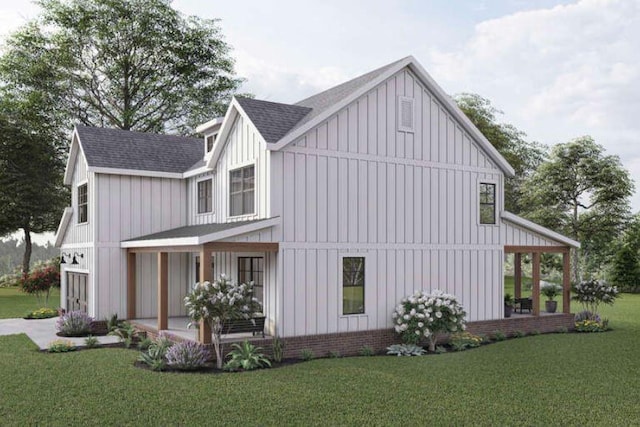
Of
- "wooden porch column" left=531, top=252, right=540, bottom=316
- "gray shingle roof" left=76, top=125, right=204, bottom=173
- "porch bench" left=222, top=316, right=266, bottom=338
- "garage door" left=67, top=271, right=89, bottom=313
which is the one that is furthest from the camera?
"garage door" left=67, top=271, right=89, bottom=313

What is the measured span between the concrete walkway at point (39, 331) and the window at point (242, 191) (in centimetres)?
499

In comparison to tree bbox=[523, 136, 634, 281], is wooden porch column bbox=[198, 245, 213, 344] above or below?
below

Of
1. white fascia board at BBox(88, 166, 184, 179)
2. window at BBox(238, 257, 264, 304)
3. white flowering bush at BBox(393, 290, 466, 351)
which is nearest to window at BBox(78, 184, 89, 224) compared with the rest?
white fascia board at BBox(88, 166, 184, 179)

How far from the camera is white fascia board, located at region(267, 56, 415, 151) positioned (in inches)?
588

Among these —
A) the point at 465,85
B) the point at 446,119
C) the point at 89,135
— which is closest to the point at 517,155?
the point at 465,85

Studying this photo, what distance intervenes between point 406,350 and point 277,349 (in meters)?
3.53

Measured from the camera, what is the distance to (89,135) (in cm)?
2072

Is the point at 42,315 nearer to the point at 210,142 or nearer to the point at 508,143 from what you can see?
the point at 210,142

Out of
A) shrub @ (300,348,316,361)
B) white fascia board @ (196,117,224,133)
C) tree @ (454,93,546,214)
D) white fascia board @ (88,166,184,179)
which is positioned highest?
tree @ (454,93,546,214)

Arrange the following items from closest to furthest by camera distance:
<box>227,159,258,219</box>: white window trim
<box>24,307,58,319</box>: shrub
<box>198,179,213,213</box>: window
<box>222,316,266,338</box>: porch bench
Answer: <box>222,316,266,338</box>: porch bench < <box>227,159,258,219</box>: white window trim < <box>198,179,213,213</box>: window < <box>24,307,58,319</box>: shrub

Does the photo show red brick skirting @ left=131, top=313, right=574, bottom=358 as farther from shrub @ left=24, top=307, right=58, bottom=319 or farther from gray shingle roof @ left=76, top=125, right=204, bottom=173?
shrub @ left=24, top=307, right=58, bottom=319

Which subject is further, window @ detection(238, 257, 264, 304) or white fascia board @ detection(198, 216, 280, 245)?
window @ detection(238, 257, 264, 304)

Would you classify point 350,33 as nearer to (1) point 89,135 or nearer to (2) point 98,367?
(1) point 89,135

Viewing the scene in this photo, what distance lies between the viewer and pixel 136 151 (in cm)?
2069
